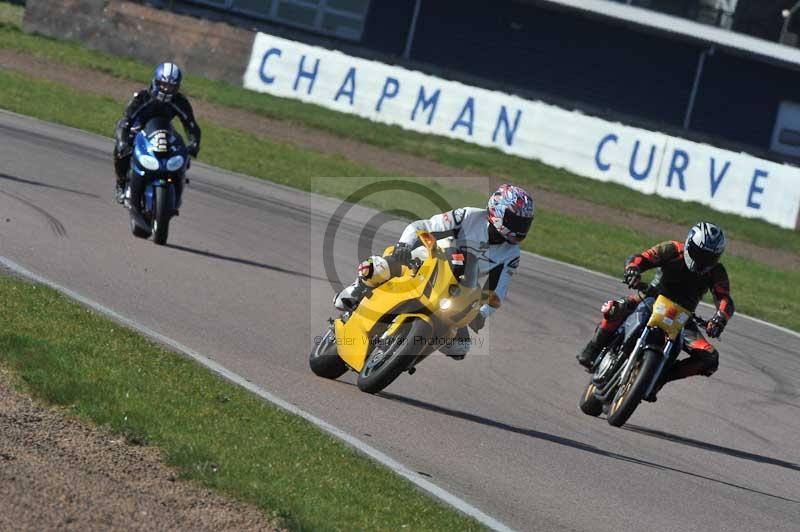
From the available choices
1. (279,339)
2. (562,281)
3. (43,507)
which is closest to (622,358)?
(279,339)

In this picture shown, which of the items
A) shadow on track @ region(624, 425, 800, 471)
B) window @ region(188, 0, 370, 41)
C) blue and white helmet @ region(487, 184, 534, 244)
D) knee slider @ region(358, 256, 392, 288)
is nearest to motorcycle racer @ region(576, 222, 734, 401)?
shadow on track @ region(624, 425, 800, 471)

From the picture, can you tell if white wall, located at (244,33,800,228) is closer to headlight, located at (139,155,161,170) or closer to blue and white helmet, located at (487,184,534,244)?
headlight, located at (139,155,161,170)

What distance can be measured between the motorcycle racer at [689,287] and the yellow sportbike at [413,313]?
1.94 metres

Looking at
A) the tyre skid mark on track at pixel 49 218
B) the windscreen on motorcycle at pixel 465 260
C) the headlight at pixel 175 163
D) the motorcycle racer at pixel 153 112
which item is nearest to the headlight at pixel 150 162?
the headlight at pixel 175 163

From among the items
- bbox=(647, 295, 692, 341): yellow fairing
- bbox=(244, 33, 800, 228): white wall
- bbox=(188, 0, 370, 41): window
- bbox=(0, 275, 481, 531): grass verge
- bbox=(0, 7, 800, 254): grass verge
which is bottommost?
bbox=(0, 275, 481, 531): grass verge

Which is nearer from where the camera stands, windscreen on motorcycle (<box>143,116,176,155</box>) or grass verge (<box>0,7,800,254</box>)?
windscreen on motorcycle (<box>143,116,176,155</box>)

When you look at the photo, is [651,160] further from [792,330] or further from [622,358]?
[622,358]

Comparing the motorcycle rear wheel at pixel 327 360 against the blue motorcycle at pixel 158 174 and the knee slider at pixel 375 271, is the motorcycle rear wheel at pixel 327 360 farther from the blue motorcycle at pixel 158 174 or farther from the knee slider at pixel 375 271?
the blue motorcycle at pixel 158 174

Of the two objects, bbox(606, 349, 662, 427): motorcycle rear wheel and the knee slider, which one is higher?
the knee slider

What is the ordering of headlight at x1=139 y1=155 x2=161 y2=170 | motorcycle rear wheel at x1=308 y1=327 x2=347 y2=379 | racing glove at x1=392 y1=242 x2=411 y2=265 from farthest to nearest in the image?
headlight at x1=139 y1=155 x2=161 y2=170, motorcycle rear wheel at x1=308 y1=327 x2=347 y2=379, racing glove at x1=392 y1=242 x2=411 y2=265

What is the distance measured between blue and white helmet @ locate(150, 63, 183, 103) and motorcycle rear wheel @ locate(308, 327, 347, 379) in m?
5.07

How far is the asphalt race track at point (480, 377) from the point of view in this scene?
792cm

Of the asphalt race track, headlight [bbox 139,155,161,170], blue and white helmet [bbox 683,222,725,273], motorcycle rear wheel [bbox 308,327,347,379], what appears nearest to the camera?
the asphalt race track

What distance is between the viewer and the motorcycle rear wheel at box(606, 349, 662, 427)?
394 inches
